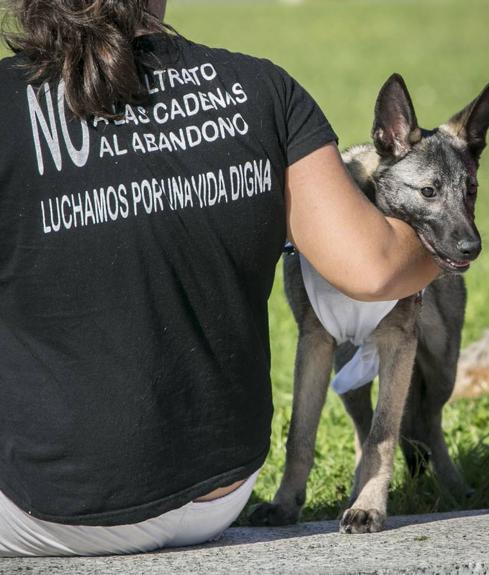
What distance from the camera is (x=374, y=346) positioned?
3.87 m

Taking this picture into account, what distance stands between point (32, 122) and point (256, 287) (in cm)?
70

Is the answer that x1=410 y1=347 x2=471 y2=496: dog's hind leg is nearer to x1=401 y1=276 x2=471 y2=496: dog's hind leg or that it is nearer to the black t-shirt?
x1=401 y1=276 x2=471 y2=496: dog's hind leg

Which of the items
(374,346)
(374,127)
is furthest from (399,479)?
(374,127)

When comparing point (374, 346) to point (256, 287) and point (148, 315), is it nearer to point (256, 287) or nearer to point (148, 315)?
point (256, 287)

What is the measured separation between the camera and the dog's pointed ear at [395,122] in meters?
3.89

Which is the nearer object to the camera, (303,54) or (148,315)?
(148,315)

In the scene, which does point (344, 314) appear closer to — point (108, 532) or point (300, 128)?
point (300, 128)

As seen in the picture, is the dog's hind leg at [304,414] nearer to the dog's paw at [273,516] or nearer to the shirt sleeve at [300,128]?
the dog's paw at [273,516]

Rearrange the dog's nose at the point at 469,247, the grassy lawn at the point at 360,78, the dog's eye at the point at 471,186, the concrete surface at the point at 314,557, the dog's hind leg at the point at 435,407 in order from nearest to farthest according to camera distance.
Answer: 1. the concrete surface at the point at 314,557
2. the dog's nose at the point at 469,247
3. the dog's eye at the point at 471,186
4. the dog's hind leg at the point at 435,407
5. the grassy lawn at the point at 360,78

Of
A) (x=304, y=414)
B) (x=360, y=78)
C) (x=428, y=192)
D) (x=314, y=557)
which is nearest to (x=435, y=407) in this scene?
(x=304, y=414)

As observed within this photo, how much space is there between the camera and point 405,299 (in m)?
3.79

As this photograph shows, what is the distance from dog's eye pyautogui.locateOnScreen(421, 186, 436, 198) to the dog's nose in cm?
34

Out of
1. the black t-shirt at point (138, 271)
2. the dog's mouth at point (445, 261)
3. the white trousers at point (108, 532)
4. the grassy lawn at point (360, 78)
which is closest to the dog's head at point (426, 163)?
the dog's mouth at point (445, 261)

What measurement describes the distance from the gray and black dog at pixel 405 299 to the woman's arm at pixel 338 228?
2.04 feet
